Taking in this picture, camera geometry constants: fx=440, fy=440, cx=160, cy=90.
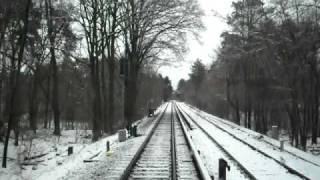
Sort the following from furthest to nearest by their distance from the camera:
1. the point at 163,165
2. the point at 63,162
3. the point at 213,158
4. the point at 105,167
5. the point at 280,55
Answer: the point at 280,55
the point at 63,162
the point at 213,158
the point at 163,165
the point at 105,167

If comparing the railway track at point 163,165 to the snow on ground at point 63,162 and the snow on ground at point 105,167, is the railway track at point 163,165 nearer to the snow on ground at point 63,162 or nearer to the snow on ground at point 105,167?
the snow on ground at point 105,167

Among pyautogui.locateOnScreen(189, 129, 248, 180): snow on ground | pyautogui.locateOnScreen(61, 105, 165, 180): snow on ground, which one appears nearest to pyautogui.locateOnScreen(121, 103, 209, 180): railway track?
pyautogui.locateOnScreen(61, 105, 165, 180): snow on ground

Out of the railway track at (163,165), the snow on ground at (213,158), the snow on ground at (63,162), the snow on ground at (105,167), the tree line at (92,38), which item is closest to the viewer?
the railway track at (163,165)

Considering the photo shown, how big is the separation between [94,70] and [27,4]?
11.1m

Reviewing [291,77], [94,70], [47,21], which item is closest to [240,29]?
[291,77]

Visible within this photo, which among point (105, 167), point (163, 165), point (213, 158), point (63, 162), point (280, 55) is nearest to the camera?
point (105, 167)

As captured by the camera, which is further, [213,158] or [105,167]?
[213,158]

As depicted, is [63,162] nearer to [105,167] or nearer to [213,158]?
[105,167]

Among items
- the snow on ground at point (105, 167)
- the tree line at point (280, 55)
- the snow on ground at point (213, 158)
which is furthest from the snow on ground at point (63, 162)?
the tree line at point (280, 55)

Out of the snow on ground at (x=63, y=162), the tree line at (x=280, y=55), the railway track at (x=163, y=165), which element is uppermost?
the tree line at (x=280, y=55)

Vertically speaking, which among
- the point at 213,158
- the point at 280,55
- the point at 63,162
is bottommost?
the point at 63,162

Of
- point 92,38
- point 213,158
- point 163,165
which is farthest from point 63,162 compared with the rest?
point 92,38

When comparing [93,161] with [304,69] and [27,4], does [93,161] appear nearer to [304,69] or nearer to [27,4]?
[27,4]

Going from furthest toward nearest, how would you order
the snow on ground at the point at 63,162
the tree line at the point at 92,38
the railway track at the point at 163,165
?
the tree line at the point at 92,38
the snow on ground at the point at 63,162
the railway track at the point at 163,165
